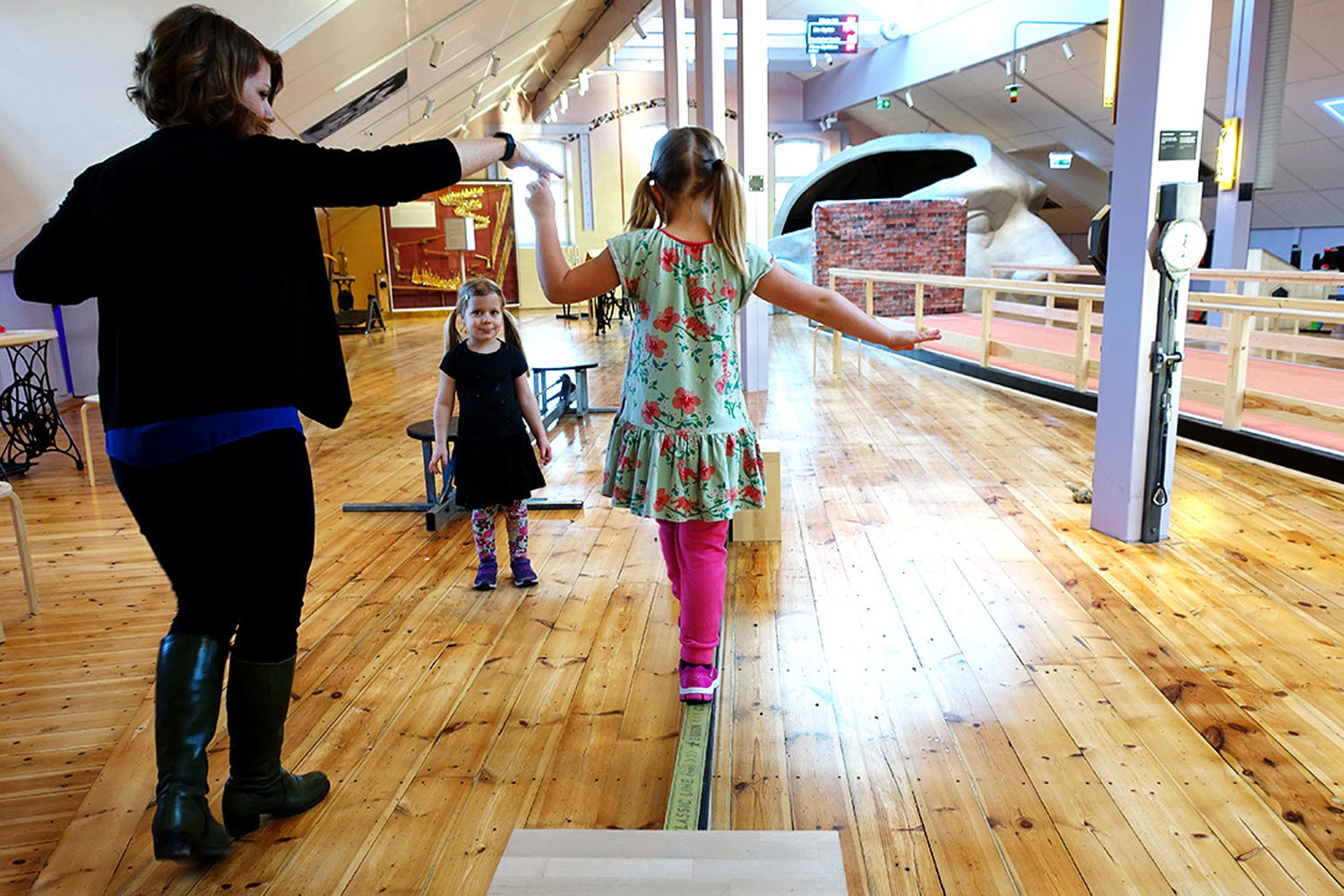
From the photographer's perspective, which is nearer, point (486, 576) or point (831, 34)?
point (486, 576)

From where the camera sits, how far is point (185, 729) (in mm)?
1719

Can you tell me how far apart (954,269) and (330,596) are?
34.3 feet

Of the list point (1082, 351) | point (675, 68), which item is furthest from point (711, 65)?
point (1082, 351)

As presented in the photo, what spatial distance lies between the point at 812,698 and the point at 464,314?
171 centimetres

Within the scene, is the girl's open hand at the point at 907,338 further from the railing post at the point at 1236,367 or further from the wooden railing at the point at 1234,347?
the railing post at the point at 1236,367

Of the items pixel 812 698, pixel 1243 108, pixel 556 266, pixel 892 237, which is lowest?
pixel 812 698

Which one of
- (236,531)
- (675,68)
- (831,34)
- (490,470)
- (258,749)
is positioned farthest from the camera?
(831,34)

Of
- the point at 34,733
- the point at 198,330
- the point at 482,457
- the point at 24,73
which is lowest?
the point at 34,733

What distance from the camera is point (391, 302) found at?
18641 millimetres

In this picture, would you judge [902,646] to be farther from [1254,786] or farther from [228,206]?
[228,206]

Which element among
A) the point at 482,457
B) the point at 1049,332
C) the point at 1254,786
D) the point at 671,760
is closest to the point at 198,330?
the point at 671,760

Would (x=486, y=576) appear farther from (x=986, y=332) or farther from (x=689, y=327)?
(x=986, y=332)

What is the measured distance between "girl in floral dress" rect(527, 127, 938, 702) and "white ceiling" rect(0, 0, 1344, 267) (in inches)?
122

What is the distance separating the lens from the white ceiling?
4141 millimetres
